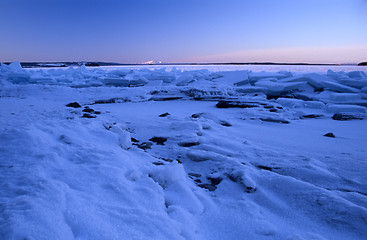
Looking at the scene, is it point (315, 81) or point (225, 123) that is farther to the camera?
point (315, 81)

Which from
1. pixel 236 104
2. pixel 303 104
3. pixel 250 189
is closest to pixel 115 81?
pixel 236 104

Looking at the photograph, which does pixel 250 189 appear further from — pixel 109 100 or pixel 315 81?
pixel 315 81

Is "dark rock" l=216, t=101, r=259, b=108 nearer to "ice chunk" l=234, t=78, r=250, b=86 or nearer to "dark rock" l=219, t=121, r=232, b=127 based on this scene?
"dark rock" l=219, t=121, r=232, b=127

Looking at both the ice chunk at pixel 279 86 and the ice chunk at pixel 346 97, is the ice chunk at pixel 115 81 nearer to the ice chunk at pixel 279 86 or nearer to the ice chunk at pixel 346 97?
the ice chunk at pixel 279 86

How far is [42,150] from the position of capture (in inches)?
64.2

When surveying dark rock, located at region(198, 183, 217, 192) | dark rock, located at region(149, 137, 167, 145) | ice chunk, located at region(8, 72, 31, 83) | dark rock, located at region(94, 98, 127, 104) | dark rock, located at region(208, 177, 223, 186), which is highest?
ice chunk, located at region(8, 72, 31, 83)

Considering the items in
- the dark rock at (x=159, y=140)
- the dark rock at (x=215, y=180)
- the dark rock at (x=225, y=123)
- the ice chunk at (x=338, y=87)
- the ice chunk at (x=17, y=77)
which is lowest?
the dark rock at (x=215, y=180)

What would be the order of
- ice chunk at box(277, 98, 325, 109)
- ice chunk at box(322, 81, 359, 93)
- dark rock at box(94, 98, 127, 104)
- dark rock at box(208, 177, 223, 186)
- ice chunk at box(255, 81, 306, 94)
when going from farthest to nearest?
ice chunk at box(255, 81, 306, 94), ice chunk at box(322, 81, 359, 93), ice chunk at box(277, 98, 325, 109), dark rock at box(94, 98, 127, 104), dark rock at box(208, 177, 223, 186)

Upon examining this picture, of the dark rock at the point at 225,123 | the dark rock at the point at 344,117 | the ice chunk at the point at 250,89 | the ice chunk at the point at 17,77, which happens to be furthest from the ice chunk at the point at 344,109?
the ice chunk at the point at 17,77

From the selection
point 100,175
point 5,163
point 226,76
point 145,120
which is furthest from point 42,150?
point 226,76

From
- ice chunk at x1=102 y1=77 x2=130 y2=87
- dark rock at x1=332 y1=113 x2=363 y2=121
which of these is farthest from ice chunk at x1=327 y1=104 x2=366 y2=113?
ice chunk at x1=102 y1=77 x2=130 y2=87

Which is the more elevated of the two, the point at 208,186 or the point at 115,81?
the point at 115,81

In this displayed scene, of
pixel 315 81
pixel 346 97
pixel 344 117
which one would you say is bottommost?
pixel 344 117

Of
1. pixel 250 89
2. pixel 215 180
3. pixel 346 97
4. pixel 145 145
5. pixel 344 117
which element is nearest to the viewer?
pixel 215 180
